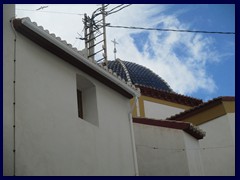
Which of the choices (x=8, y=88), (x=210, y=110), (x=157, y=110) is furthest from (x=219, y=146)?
(x=8, y=88)

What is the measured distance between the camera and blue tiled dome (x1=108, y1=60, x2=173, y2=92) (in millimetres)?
22547

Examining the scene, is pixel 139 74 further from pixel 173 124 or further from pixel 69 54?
pixel 69 54

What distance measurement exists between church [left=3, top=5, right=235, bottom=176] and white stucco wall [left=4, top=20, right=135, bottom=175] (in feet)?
0.07

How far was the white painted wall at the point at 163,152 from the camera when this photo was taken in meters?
14.4

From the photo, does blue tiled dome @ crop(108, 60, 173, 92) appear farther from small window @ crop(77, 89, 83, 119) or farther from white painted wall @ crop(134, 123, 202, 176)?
small window @ crop(77, 89, 83, 119)

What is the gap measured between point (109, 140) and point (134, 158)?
104 cm

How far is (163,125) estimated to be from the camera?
14875 millimetres

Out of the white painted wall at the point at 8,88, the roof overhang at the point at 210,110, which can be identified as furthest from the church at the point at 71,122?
the roof overhang at the point at 210,110

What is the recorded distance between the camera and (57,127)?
10.2m

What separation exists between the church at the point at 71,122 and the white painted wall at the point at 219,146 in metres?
0.22

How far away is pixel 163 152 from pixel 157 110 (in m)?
6.75

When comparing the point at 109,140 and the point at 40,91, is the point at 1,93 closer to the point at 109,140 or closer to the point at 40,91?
the point at 40,91

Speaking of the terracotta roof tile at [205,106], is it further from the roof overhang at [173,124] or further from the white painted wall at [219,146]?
the roof overhang at [173,124]

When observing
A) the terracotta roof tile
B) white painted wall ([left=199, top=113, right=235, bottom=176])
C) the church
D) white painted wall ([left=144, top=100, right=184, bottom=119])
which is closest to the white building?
the church
